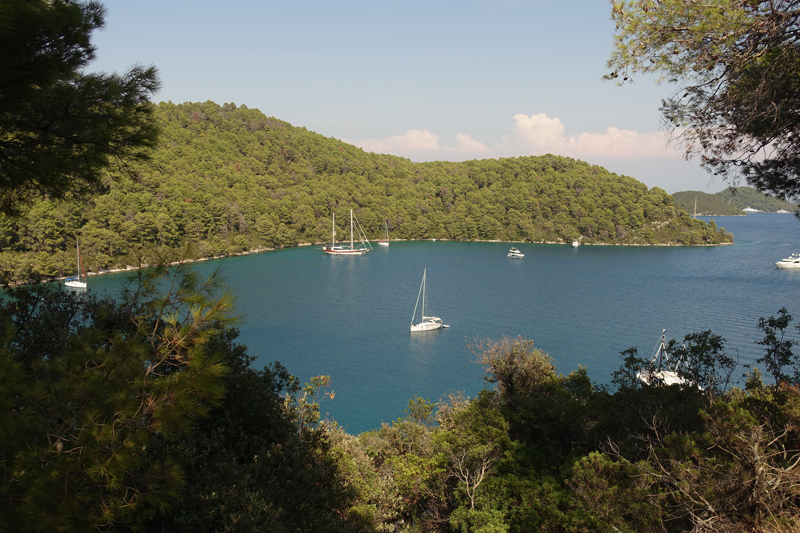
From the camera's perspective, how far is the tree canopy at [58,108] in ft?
9.75

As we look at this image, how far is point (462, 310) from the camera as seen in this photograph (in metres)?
30.5

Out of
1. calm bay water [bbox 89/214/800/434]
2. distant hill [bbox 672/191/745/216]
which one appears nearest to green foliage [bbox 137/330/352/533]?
calm bay water [bbox 89/214/800/434]

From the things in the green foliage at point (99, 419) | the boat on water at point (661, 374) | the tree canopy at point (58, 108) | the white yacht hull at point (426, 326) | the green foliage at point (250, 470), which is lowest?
the white yacht hull at point (426, 326)

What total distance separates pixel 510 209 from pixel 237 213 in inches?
1806

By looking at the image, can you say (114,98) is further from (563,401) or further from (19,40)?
(563,401)

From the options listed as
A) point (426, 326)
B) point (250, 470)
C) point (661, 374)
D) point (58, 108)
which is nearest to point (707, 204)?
point (426, 326)

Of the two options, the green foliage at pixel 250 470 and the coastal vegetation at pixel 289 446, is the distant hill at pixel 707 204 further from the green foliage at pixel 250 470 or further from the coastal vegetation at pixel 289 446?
the green foliage at pixel 250 470

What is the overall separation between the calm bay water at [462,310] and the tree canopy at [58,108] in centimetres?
1344

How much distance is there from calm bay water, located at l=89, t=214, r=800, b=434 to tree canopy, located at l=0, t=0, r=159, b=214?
13.4 meters

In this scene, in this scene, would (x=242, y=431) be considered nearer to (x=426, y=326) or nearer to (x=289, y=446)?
(x=289, y=446)

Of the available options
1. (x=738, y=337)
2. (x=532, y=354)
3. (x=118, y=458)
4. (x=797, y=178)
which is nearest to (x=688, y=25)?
(x=797, y=178)

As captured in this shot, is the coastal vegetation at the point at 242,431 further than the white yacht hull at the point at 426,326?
No

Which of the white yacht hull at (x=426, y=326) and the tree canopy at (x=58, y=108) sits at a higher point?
the tree canopy at (x=58, y=108)

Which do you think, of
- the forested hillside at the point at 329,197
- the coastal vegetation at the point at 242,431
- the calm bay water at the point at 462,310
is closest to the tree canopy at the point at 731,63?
the coastal vegetation at the point at 242,431
